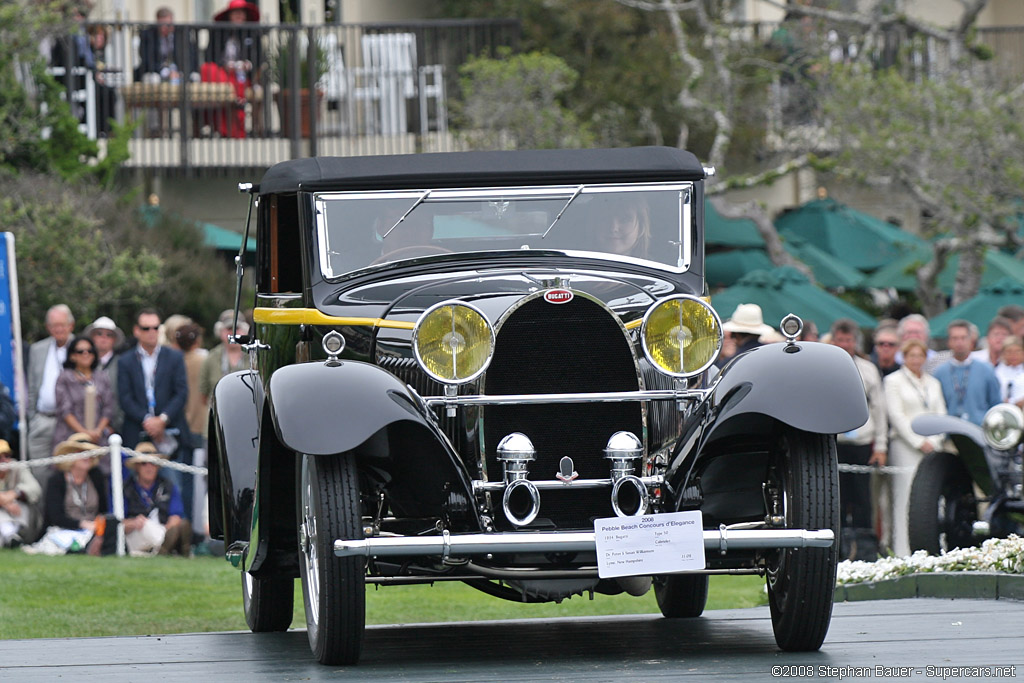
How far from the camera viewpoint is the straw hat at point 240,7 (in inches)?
868

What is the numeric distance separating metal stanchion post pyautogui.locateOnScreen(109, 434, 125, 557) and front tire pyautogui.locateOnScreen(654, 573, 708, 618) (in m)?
5.74

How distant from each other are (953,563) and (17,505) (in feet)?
23.6

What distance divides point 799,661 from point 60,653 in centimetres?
276

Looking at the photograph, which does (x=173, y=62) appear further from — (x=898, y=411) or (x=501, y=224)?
(x=501, y=224)

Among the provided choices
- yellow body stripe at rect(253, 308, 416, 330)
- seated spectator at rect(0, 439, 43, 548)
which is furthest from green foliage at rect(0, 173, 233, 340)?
yellow body stripe at rect(253, 308, 416, 330)

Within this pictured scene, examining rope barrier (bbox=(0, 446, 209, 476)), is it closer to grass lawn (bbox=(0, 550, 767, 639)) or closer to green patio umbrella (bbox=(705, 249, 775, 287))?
grass lawn (bbox=(0, 550, 767, 639))

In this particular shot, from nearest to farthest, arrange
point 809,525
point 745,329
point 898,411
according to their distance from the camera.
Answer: point 809,525 → point 745,329 → point 898,411

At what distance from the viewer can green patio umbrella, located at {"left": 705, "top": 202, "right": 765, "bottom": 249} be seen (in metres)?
22.4

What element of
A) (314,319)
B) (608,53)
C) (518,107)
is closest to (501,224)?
(314,319)

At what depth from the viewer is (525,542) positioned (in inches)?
220

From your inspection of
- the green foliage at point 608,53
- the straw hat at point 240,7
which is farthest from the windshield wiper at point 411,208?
the green foliage at point 608,53

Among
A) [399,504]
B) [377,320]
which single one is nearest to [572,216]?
[377,320]

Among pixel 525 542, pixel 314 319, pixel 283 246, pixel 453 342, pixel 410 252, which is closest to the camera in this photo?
pixel 525 542

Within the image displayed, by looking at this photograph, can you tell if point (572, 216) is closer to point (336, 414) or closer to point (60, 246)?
point (336, 414)
